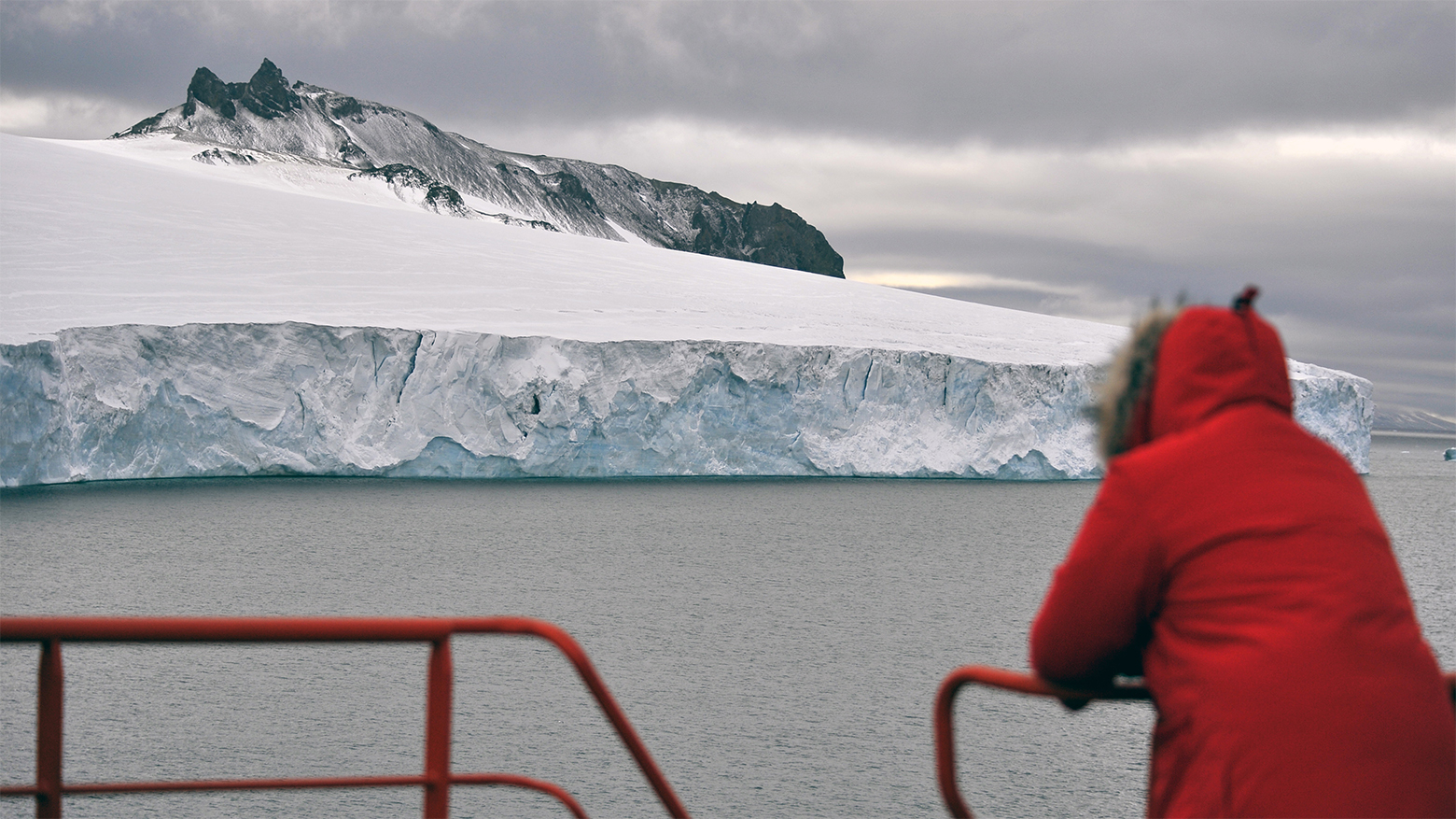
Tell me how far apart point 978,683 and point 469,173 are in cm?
8149

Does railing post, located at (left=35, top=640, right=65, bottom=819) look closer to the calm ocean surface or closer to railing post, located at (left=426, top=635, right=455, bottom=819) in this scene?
railing post, located at (left=426, top=635, right=455, bottom=819)

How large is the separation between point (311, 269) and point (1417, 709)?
21.0m

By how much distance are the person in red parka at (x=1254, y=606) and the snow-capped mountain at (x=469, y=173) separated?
51711 millimetres

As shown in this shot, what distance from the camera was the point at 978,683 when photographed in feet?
3.59

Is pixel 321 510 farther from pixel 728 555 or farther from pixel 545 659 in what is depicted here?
pixel 545 659

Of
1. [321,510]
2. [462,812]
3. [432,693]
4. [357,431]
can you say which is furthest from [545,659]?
[357,431]

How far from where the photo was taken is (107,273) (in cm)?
1738

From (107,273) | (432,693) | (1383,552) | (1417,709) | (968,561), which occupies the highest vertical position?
(107,273)

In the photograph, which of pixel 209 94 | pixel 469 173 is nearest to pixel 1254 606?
pixel 209 94

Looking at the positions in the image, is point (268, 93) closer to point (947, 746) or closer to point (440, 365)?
point (440, 365)

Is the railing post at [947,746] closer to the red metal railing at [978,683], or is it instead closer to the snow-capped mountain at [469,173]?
the red metal railing at [978,683]

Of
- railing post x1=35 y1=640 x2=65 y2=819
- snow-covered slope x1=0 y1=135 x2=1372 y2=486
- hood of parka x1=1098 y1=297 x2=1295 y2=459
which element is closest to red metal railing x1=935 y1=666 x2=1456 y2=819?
hood of parka x1=1098 y1=297 x2=1295 y2=459

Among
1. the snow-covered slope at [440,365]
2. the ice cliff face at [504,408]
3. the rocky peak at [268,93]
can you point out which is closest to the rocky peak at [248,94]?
the rocky peak at [268,93]

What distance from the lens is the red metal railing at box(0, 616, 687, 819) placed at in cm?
119
